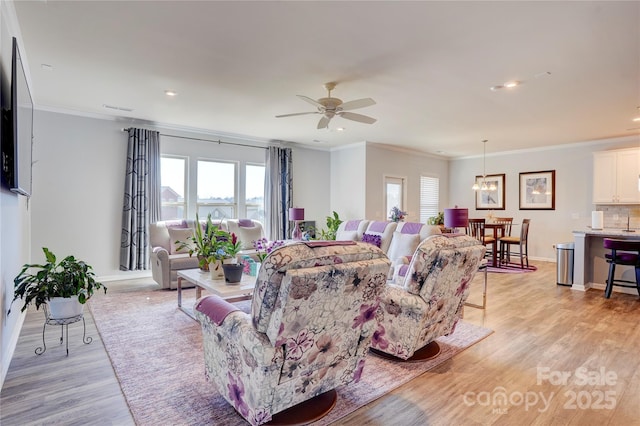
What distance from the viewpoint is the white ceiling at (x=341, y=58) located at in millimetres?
2555

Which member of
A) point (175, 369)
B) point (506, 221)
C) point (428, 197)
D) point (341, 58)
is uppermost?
point (341, 58)

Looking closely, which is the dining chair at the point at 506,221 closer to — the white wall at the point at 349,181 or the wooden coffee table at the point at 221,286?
the white wall at the point at 349,181

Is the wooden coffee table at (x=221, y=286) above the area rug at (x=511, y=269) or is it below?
above

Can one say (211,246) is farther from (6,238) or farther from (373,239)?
(373,239)

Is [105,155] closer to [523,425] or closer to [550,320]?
[523,425]

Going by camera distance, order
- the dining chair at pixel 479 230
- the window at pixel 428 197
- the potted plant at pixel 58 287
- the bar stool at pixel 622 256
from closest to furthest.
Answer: the potted plant at pixel 58 287, the bar stool at pixel 622 256, the dining chair at pixel 479 230, the window at pixel 428 197

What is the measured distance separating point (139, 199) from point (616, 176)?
8.88 meters

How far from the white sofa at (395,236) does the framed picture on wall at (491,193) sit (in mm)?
5039

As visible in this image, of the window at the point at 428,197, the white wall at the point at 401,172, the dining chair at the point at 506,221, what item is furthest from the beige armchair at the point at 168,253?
the dining chair at the point at 506,221

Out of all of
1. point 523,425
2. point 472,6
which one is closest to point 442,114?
point 472,6

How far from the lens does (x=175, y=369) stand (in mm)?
2598

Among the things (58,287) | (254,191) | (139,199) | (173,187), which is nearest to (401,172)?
(254,191)

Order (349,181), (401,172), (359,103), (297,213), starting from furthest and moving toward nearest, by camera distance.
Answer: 1. (401,172)
2. (349,181)
3. (297,213)
4. (359,103)

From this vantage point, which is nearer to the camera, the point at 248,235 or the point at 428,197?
the point at 248,235
